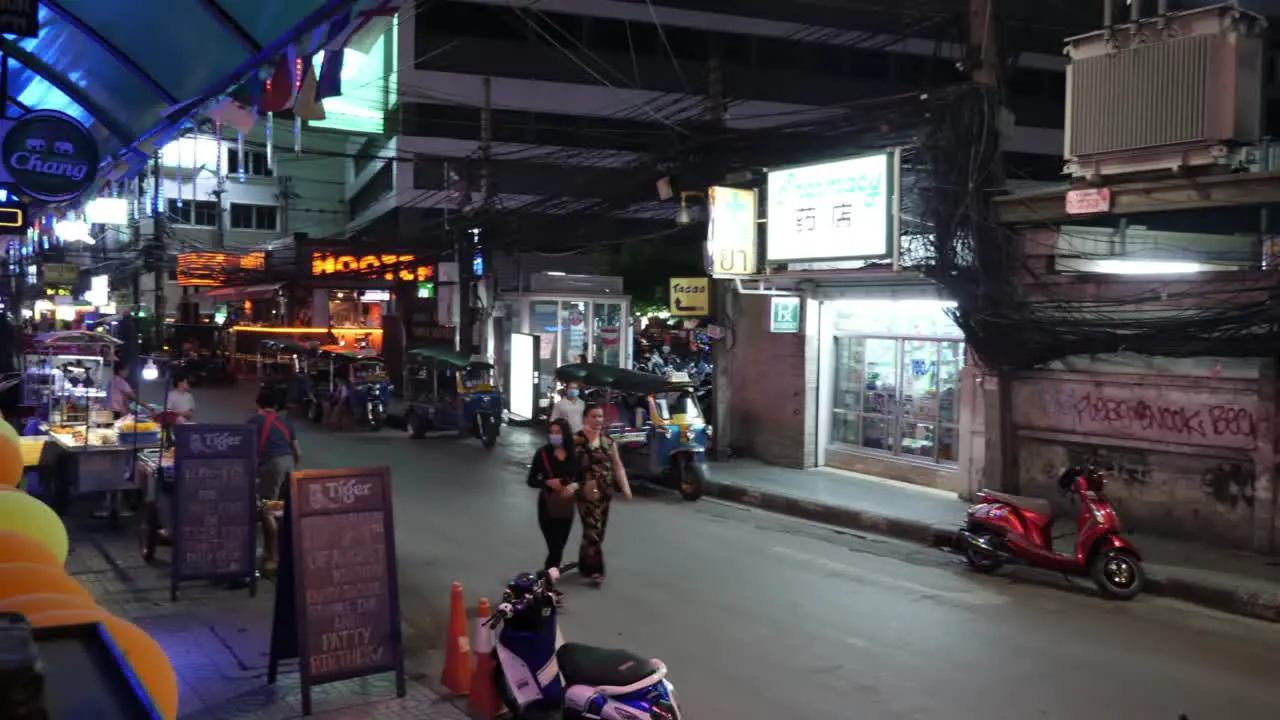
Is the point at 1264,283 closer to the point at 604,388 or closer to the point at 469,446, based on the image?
the point at 604,388

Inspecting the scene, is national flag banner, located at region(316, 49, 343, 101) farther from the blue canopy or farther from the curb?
the curb

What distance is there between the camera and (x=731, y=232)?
1709 cm

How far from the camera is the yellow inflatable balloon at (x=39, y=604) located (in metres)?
2.51

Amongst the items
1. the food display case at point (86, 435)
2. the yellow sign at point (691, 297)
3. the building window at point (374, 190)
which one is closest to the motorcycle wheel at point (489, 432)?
the yellow sign at point (691, 297)

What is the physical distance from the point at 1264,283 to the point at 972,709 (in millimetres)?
7049

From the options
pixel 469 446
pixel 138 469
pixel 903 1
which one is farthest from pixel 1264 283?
pixel 469 446

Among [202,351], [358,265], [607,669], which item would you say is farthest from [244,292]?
[607,669]

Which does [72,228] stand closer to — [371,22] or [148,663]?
[371,22]

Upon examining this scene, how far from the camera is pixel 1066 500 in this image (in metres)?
13.5

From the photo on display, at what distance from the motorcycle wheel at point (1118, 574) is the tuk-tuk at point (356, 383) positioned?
1885cm

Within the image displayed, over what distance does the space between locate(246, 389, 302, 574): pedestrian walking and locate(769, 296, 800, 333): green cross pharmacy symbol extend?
32.3ft

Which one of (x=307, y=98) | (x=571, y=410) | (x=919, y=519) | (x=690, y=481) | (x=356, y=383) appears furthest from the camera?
(x=356, y=383)

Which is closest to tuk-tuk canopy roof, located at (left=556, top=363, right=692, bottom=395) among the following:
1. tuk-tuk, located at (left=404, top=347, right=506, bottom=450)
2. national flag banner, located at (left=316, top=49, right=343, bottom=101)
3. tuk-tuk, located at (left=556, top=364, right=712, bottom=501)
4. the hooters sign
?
tuk-tuk, located at (left=556, top=364, right=712, bottom=501)

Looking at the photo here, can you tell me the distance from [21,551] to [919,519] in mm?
11712
